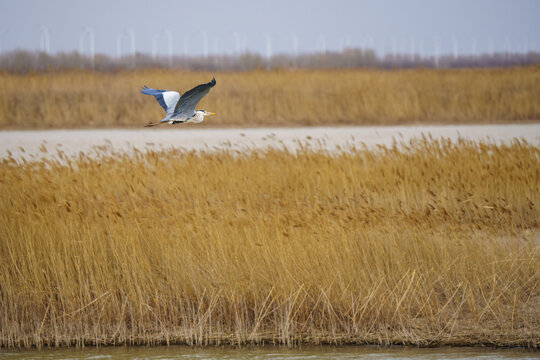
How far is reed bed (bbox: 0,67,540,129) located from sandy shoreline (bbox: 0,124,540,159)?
84cm

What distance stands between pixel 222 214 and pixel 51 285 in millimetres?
1972

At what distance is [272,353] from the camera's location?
19.7 ft

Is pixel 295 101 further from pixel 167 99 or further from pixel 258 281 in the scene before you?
pixel 258 281

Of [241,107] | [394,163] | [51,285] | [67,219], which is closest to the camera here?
[51,285]

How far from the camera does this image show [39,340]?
6.14 metres

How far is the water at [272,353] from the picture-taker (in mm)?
5922

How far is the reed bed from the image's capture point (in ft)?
69.2

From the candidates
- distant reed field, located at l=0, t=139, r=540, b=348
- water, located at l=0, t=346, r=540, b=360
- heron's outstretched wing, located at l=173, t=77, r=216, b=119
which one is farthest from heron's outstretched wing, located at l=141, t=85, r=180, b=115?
water, located at l=0, t=346, r=540, b=360

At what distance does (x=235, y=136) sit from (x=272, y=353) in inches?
518

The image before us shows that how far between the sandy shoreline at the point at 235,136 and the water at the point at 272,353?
1016 centimetres

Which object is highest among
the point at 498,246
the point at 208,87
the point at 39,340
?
the point at 208,87

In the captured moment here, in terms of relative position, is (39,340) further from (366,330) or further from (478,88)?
(478,88)

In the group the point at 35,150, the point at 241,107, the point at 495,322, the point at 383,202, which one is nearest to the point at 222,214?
the point at 383,202

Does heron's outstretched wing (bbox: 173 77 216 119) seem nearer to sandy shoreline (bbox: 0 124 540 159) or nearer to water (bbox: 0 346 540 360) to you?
water (bbox: 0 346 540 360)
